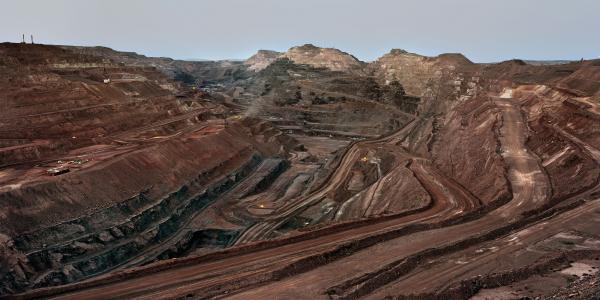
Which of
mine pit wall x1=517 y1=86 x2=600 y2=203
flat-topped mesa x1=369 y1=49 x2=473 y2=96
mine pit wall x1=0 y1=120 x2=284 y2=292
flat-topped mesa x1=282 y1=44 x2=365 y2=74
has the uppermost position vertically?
flat-topped mesa x1=282 y1=44 x2=365 y2=74

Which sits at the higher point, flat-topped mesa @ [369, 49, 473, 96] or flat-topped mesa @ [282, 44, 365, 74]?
flat-topped mesa @ [282, 44, 365, 74]

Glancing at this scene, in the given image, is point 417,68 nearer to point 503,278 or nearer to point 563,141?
point 563,141

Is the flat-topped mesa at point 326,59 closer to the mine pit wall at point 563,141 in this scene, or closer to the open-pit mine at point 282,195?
the open-pit mine at point 282,195

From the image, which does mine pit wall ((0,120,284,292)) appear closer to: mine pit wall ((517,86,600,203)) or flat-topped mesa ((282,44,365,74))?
mine pit wall ((517,86,600,203))

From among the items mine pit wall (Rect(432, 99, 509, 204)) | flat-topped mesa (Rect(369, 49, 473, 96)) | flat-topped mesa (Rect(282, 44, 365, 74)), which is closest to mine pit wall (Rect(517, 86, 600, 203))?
mine pit wall (Rect(432, 99, 509, 204))

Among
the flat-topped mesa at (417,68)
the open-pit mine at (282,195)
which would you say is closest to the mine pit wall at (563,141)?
the open-pit mine at (282,195)
